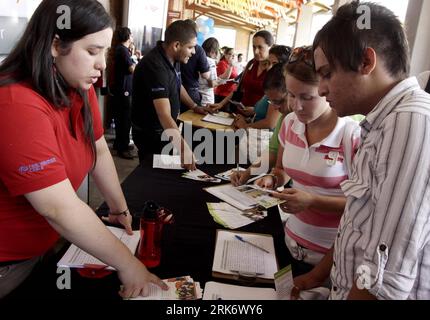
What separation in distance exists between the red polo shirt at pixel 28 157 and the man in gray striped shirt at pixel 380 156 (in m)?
0.67

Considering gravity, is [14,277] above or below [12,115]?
below

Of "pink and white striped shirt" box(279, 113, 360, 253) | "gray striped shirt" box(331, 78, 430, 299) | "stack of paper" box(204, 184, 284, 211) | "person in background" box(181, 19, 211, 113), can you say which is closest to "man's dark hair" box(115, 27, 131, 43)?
"person in background" box(181, 19, 211, 113)

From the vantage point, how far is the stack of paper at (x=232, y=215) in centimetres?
142

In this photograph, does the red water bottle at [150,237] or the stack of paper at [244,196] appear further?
the stack of paper at [244,196]

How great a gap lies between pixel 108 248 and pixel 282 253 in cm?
63

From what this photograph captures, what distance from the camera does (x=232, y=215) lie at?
1488 mm

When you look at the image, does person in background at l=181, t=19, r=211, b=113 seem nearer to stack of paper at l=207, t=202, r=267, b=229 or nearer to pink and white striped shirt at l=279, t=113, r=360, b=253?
stack of paper at l=207, t=202, r=267, b=229

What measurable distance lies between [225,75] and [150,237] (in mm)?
5763

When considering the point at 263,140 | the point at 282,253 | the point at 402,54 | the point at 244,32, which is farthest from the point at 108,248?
the point at 244,32

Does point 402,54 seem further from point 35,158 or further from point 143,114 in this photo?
point 143,114

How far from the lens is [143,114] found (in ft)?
8.86

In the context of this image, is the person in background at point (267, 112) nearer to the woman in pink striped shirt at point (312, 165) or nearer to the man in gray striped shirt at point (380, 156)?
the woman in pink striped shirt at point (312, 165)

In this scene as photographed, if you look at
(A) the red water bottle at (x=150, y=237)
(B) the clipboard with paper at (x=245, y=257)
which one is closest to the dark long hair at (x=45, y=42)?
(A) the red water bottle at (x=150, y=237)
